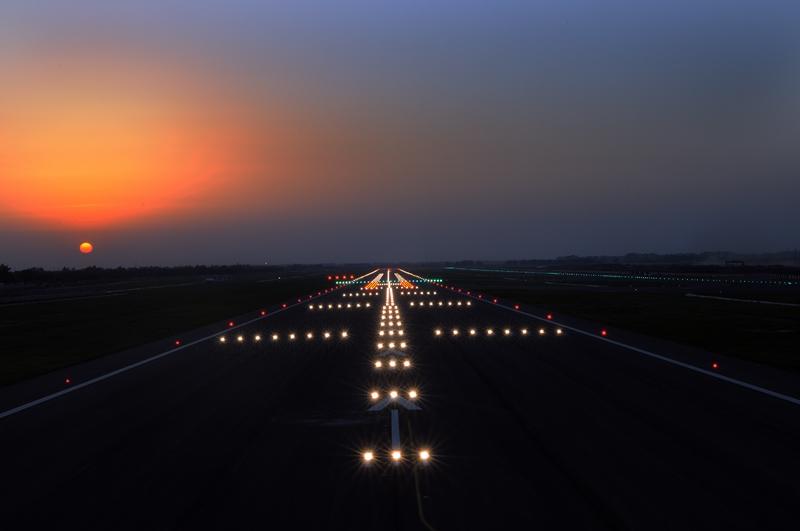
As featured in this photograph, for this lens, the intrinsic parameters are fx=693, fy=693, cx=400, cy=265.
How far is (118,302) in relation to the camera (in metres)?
49.8

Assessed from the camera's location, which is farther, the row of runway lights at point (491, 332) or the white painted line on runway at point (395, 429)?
the row of runway lights at point (491, 332)

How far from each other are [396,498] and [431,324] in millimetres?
22106

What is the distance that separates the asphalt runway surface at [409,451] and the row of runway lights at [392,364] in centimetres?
11

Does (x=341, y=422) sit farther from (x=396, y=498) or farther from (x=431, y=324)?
(x=431, y=324)

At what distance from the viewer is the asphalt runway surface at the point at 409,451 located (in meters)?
7.19

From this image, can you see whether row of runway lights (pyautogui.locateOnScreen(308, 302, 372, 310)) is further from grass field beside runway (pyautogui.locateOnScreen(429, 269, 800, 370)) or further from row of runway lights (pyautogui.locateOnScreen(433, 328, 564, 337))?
row of runway lights (pyautogui.locateOnScreen(433, 328, 564, 337))

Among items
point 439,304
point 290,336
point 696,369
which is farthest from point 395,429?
point 439,304

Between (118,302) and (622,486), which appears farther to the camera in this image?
(118,302)

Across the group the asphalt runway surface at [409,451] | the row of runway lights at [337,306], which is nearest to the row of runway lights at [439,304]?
the row of runway lights at [337,306]

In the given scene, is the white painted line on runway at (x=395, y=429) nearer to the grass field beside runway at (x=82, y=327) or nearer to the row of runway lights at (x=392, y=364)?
the row of runway lights at (x=392, y=364)

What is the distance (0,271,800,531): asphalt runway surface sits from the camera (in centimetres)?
719

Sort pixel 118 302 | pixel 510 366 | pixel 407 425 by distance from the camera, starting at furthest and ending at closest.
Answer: pixel 118 302
pixel 510 366
pixel 407 425

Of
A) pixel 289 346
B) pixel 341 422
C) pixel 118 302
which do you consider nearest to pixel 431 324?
pixel 289 346

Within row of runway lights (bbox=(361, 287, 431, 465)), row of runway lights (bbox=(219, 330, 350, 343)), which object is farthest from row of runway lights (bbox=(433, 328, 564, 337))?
row of runway lights (bbox=(219, 330, 350, 343))
